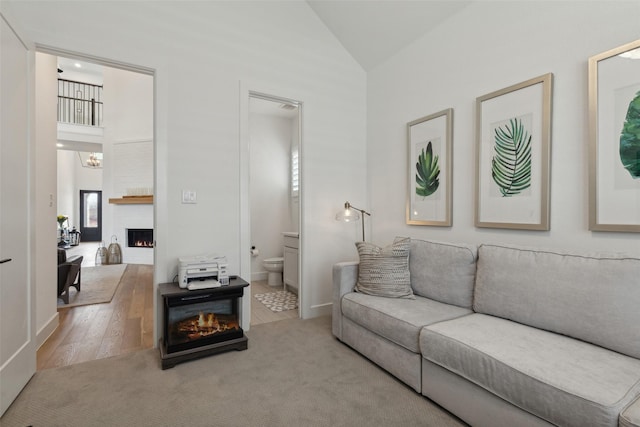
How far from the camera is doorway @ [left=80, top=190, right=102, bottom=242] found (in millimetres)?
11914

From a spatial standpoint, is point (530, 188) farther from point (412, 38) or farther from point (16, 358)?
point (16, 358)

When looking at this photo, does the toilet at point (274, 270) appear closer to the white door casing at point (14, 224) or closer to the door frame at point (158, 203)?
the door frame at point (158, 203)

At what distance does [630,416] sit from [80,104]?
10.2 meters

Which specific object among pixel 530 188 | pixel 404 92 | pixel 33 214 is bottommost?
pixel 33 214

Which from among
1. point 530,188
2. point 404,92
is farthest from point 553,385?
point 404,92

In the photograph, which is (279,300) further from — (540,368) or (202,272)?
(540,368)

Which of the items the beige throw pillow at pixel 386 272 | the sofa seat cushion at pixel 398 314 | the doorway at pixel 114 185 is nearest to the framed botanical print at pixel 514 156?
the beige throw pillow at pixel 386 272

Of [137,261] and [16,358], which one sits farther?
[137,261]

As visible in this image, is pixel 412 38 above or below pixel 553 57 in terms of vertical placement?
above

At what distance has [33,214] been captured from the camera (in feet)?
6.76

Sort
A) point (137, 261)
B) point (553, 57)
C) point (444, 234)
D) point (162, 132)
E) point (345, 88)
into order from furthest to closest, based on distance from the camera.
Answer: point (137, 261)
point (345, 88)
point (444, 234)
point (162, 132)
point (553, 57)

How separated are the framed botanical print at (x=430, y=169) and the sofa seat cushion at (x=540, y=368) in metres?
1.21

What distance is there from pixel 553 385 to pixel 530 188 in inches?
53.5

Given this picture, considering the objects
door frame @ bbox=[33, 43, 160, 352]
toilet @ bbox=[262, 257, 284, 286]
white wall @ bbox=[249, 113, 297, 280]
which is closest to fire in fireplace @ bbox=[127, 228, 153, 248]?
white wall @ bbox=[249, 113, 297, 280]
